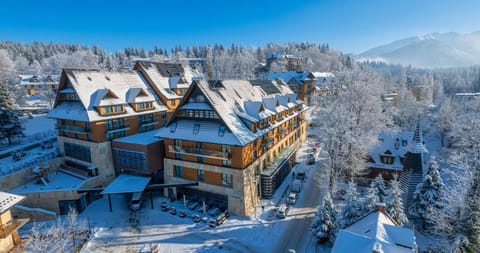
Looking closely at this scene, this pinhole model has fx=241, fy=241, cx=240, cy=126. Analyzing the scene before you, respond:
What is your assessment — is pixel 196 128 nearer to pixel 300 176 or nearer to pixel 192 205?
pixel 192 205

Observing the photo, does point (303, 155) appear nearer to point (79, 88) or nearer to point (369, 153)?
point (369, 153)

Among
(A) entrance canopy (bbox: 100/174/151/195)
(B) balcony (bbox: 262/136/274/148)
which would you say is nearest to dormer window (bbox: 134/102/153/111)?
(A) entrance canopy (bbox: 100/174/151/195)

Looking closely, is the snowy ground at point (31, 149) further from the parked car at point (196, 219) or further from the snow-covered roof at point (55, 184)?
the parked car at point (196, 219)

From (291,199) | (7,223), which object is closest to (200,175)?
(291,199)

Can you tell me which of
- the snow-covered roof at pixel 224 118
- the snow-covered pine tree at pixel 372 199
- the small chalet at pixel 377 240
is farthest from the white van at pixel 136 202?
the snow-covered pine tree at pixel 372 199

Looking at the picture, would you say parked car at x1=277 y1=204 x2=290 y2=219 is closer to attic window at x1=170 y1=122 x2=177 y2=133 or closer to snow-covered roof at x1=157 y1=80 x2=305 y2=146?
snow-covered roof at x1=157 y1=80 x2=305 y2=146

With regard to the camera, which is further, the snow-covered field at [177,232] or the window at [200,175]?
the window at [200,175]

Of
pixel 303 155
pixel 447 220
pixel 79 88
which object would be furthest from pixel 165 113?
pixel 447 220
